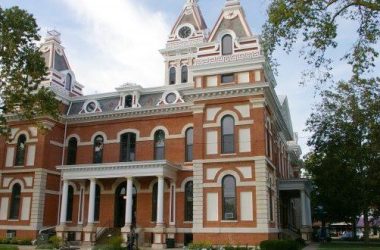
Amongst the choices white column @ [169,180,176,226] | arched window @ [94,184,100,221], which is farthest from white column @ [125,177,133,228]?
arched window @ [94,184,100,221]

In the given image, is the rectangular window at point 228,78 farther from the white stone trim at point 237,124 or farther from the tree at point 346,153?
the tree at point 346,153

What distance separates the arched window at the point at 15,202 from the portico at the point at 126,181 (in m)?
4.34

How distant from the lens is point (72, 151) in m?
37.0

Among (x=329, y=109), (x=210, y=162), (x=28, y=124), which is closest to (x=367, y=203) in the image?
(x=329, y=109)

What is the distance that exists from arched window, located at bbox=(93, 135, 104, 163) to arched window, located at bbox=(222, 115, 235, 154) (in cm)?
1146

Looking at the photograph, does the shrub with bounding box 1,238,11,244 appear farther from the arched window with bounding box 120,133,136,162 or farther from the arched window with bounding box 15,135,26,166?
the arched window with bounding box 120,133,136,162

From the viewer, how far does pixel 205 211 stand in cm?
2825

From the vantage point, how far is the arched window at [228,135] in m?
29.2

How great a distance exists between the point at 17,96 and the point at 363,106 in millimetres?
25397

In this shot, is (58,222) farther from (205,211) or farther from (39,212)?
(205,211)

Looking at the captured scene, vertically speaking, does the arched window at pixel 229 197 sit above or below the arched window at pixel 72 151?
below

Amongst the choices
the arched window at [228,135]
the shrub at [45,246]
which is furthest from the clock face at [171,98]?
the shrub at [45,246]

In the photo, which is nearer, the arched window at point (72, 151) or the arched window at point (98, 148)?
the arched window at point (98, 148)

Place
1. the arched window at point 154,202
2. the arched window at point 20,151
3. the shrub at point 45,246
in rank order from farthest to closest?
the arched window at point 20,151 < the arched window at point 154,202 < the shrub at point 45,246
